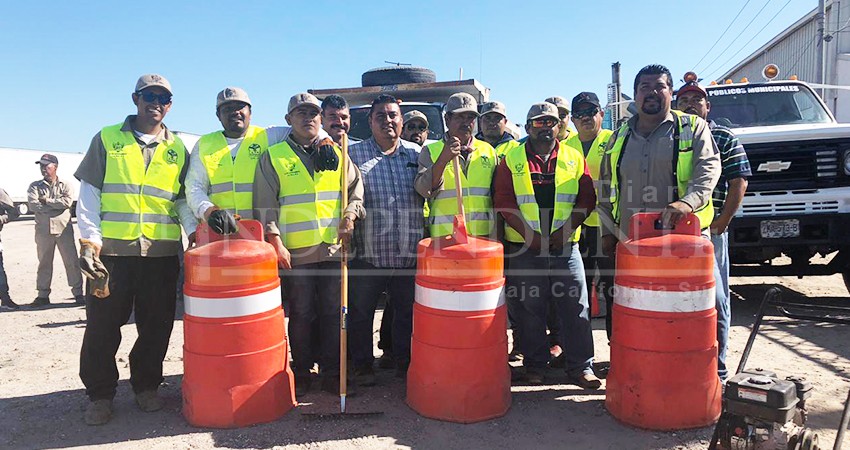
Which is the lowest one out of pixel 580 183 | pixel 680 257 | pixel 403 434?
pixel 403 434

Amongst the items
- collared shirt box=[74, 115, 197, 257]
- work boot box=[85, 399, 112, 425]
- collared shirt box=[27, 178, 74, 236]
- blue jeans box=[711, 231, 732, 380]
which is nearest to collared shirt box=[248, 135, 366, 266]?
collared shirt box=[74, 115, 197, 257]

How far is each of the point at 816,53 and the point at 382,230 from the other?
1524cm

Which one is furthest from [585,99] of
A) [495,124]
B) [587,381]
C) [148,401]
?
[148,401]

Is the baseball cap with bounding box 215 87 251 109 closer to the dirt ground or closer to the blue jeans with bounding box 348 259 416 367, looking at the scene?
the blue jeans with bounding box 348 259 416 367

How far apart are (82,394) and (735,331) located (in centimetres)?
597

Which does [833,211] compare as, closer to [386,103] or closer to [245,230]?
[386,103]

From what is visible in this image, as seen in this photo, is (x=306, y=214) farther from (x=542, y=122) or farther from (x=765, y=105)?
(x=765, y=105)

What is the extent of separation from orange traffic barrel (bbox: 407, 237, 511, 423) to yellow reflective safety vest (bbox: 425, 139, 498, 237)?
0.54 metres

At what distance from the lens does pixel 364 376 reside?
14.6 feet

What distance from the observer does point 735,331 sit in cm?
581

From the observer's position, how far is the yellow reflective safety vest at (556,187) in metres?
4.12

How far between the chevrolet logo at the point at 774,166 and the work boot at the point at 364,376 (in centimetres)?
469

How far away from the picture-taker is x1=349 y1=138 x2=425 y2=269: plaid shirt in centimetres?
433

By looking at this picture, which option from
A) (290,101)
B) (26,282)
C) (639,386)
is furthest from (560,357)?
(26,282)
